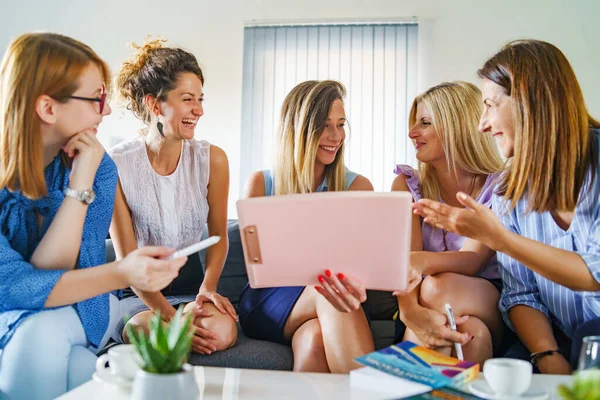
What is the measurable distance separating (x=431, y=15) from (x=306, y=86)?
339 centimetres

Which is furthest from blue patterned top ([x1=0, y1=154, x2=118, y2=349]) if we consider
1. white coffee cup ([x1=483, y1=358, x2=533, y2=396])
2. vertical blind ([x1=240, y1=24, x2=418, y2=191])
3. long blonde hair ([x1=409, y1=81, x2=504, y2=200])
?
vertical blind ([x1=240, y1=24, x2=418, y2=191])

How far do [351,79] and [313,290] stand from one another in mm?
3875

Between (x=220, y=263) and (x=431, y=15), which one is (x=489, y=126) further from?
(x=431, y=15)

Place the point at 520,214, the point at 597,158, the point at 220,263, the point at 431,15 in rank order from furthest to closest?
1. the point at 431,15
2. the point at 220,263
3. the point at 520,214
4. the point at 597,158

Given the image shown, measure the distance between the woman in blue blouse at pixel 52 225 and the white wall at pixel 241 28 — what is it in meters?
3.92

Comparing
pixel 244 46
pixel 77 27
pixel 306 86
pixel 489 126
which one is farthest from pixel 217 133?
pixel 489 126

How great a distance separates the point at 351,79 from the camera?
552 cm

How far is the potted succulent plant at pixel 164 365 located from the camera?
1.03 metres

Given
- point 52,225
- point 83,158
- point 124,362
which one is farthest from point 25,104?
point 124,362

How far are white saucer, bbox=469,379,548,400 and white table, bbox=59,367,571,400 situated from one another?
30 mm

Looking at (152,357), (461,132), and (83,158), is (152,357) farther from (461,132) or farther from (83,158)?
(461,132)

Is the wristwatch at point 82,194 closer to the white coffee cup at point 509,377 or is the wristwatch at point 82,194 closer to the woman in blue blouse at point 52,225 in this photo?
the woman in blue blouse at point 52,225

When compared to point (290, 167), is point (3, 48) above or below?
above

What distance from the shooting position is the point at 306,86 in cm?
233
